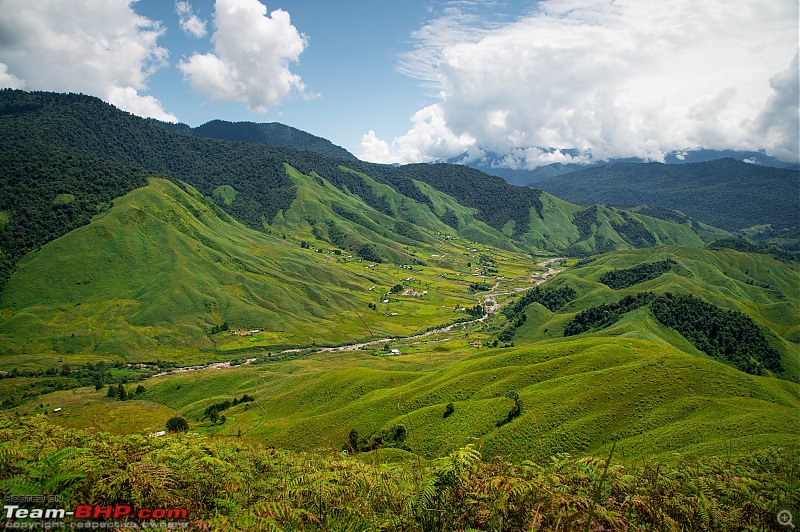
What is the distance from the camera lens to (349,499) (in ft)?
38.2

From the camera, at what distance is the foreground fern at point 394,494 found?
9.52 m

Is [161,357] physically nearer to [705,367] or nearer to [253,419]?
[253,419]

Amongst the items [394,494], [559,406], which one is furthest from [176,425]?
[394,494]

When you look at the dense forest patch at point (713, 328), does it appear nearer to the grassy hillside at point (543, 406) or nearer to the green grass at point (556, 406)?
the green grass at point (556, 406)

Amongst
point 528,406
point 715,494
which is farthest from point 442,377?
point 715,494

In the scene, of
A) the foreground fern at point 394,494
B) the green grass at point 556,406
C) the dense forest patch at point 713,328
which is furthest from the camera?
the dense forest patch at point 713,328

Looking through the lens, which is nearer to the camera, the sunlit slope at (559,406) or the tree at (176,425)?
the sunlit slope at (559,406)

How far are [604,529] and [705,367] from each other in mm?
84755

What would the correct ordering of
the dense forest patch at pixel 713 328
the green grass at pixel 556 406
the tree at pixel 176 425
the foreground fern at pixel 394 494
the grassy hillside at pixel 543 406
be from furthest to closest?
the dense forest patch at pixel 713 328 < the tree at pixel 176 425 < the grassy hillside at pixel 543 406 < the green grass at pixel 556 406 < the foreground fern at pixel 394 494

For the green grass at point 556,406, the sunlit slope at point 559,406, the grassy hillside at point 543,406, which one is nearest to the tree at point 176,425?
the grassy hillside at point 543,406

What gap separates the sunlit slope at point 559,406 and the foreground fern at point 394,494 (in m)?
29.0

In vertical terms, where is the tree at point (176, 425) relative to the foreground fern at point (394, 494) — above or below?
below

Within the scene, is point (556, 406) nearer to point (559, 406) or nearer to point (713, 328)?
point (559, 406)

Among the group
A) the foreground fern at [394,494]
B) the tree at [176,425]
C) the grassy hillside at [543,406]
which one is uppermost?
the foreground fern at [394,494]
